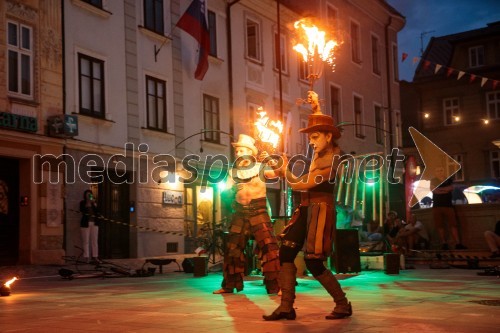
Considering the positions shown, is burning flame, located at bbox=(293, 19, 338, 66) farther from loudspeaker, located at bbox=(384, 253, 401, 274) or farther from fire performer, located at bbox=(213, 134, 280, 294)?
loudspeaker, located at bbox=(384, 253, 401, 274)

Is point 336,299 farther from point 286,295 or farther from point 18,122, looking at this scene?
point 18,122

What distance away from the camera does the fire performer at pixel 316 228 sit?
282 inches

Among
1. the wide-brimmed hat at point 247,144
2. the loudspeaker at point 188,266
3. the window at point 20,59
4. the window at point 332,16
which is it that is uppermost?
the window at point 332,16

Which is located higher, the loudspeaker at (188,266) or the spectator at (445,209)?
the spectator at (445,209)

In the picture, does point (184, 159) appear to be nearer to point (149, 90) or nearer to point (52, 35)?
point (149, 90)

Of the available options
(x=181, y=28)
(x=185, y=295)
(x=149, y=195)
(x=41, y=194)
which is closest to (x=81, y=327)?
(x=185, y=295)

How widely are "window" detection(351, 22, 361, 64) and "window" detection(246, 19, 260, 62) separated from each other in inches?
338

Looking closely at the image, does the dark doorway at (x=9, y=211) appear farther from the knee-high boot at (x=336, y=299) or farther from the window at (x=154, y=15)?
the knee-high boot at (x=336, y=299)

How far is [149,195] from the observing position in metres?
21.3

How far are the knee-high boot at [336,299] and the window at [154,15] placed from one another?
15827mm

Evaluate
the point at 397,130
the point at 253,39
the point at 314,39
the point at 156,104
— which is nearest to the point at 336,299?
the point at 314,39

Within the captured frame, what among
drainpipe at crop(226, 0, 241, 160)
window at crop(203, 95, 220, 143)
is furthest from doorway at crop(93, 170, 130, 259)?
drainpipe at crop(226, 0, 241, 160)

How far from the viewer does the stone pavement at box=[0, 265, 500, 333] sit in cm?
657

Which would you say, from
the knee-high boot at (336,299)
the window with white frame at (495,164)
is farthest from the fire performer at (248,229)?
the window with white frame at (495,164)
